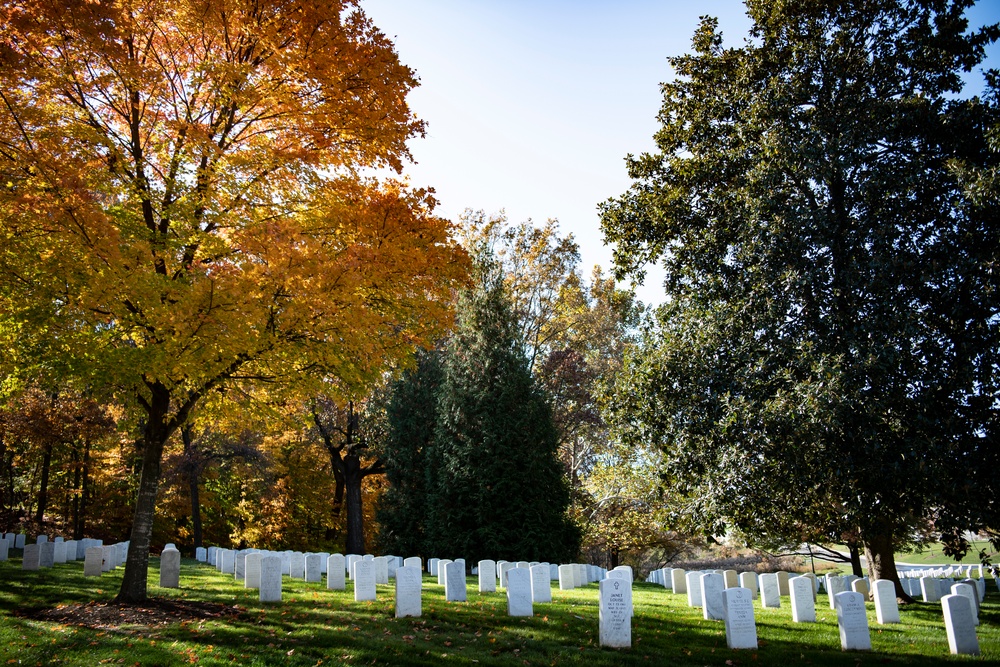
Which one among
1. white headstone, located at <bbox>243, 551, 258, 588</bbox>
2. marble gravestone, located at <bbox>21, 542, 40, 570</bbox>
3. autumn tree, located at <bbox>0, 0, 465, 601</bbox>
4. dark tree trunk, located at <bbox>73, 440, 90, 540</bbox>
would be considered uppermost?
autumn tree, located at <bbox>0, 0, 465, 601</bbox>

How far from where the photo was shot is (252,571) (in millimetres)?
11945

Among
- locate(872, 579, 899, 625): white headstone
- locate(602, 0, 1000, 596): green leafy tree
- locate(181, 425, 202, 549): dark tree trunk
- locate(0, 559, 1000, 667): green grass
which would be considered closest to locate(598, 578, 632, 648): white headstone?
locate(0, 559, 1000, 667): green grass

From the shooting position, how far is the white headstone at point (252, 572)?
11859mm

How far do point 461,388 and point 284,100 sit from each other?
15.7m

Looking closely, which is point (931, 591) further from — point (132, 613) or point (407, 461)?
point (407, 461)

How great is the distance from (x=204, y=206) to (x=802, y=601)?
10.6 meters

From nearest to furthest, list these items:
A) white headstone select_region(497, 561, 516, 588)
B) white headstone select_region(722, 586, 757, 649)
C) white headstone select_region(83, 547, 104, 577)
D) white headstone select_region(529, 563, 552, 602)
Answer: white headstone select_region(722, 586, 757, 649) < white headstone select_region(529, 563, 552, 602) < white headstone select_region(83, 547, 104, 577) < white headstone select_region(497, 561, 516, 588)

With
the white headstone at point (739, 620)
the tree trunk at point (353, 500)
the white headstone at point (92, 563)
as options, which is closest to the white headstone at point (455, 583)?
the white headstone at point (739, 620)

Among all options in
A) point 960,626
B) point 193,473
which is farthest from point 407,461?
point 960,626

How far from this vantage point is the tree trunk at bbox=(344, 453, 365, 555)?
25.5 m

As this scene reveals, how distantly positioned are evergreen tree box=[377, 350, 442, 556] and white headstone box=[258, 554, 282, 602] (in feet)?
46.5

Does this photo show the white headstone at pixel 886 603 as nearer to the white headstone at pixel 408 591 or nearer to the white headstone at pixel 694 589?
the white headstone at pixel 694 589

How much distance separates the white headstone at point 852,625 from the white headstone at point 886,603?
2.28 metres

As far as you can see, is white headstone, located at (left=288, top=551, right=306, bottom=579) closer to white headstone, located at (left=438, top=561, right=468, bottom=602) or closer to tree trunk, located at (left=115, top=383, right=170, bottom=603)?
white headstone, located at (left=438, top=561, right=468, bottom=602)
